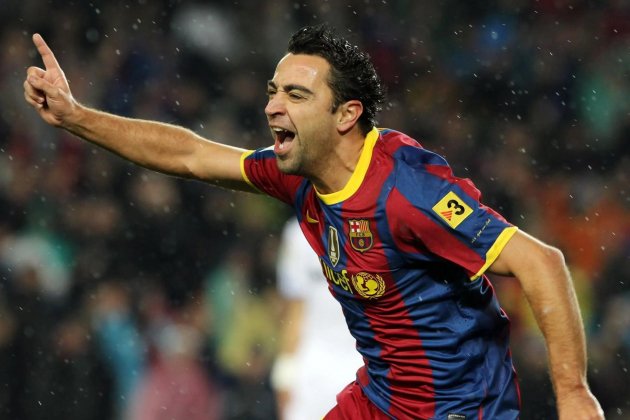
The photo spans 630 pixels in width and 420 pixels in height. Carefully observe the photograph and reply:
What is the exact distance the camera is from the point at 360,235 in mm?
3760

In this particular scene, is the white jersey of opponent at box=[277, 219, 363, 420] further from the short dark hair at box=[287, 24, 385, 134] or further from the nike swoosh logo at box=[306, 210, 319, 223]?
the short dark hair at box=[287, 24, 385, 134]

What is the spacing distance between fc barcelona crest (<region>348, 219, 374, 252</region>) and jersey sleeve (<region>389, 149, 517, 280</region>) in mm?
122

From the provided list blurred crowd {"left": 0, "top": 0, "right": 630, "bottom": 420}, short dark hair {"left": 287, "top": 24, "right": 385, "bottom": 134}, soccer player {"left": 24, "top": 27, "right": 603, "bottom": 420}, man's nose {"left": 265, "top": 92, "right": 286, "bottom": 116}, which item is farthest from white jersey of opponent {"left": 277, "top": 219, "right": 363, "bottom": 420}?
blurred crowd {"left": 0, "top": 0, "right": 630, "bottom": 420}

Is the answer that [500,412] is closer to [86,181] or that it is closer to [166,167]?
[166,167]

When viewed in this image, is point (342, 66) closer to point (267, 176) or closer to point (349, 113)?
point (349, 113)

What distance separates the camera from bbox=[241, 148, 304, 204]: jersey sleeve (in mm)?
4125

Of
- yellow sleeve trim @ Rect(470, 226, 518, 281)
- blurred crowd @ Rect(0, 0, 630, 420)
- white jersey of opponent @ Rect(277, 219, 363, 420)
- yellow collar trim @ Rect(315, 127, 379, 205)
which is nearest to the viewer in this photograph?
yellow sleeve trim @ Rect(470, 226, 518, 281)

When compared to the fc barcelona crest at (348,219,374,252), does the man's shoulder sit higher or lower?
higher

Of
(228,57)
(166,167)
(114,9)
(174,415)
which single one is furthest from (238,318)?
(166,167)

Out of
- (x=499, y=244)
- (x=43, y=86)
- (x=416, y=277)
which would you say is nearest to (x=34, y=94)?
(x=43, y=86)

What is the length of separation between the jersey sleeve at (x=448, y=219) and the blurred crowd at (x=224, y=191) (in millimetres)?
3897

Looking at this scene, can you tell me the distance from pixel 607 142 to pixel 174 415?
371 centimetres

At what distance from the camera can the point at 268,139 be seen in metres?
8.27

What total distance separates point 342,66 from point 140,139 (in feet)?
2.60
